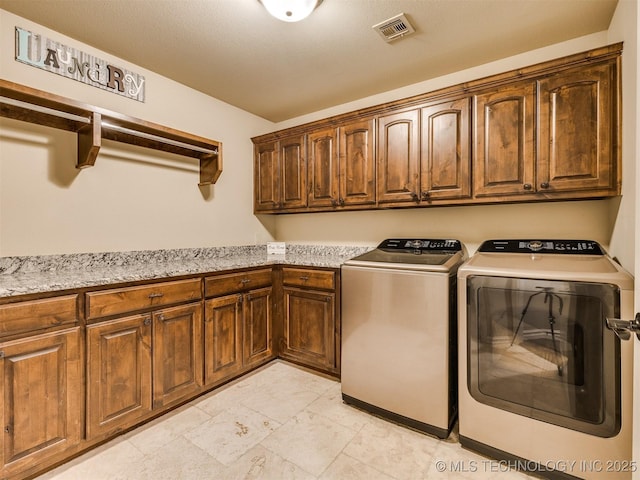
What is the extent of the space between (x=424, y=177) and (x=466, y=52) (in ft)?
3.04

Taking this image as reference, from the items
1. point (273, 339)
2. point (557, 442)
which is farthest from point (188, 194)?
point (557, 442)

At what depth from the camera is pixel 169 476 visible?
5.08 feet

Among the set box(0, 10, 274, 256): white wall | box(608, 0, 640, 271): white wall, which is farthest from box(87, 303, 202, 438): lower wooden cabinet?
box(608, 0, 640, 271): white wall

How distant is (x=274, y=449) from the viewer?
1.73 metres

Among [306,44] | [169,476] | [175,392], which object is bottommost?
[169,476]

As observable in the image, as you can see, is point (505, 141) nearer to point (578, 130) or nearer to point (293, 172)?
point (578, 130)

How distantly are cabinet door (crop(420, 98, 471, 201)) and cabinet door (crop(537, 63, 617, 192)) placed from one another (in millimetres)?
433

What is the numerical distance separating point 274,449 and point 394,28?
2614 millimetres

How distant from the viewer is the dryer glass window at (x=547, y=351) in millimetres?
1404

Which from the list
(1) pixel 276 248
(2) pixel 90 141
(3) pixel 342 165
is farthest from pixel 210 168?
(3) pixel 342 165

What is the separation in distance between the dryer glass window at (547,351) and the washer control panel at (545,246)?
0.58 m

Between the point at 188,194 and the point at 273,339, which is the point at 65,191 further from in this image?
the point at 273,339

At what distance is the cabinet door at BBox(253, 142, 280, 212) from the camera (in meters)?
3.22

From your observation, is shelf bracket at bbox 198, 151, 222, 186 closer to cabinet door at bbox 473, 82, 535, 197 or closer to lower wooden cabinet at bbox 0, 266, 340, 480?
lower wooden cabinet at bbox 0, 266, 340, 480
